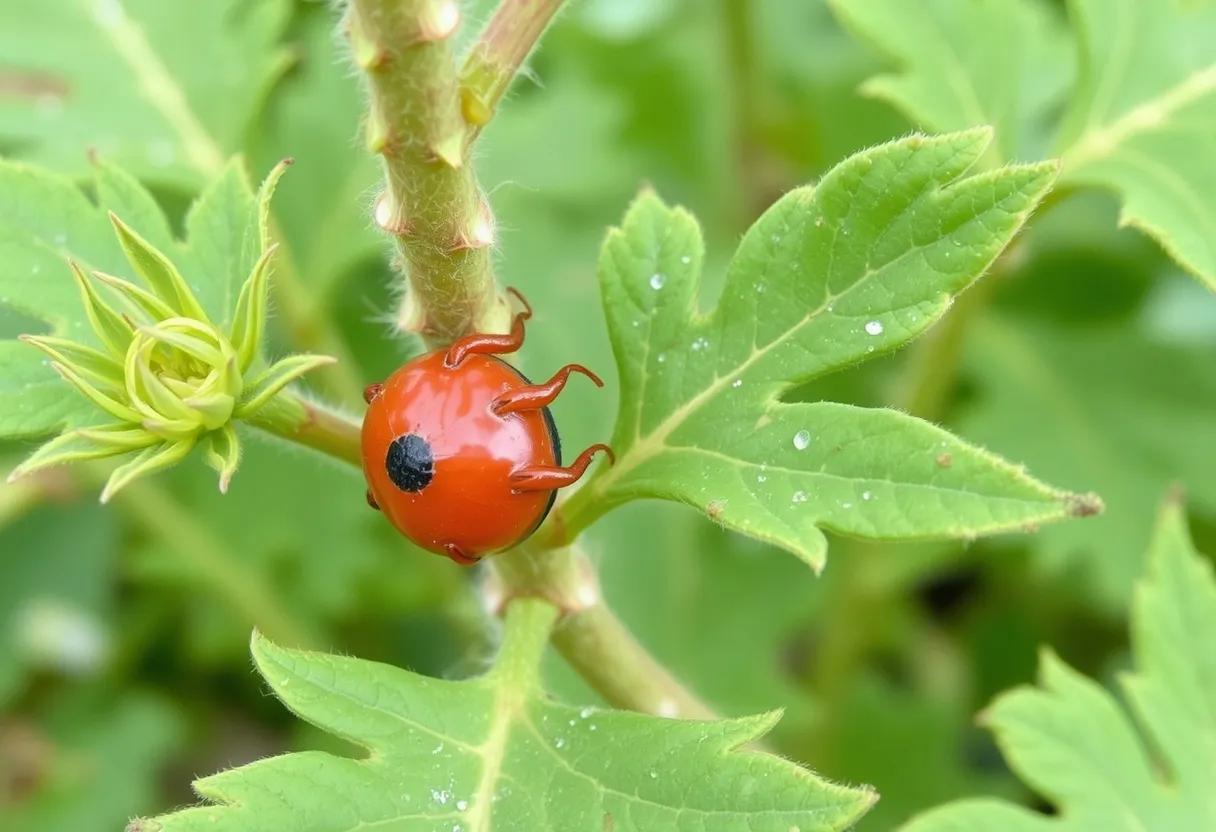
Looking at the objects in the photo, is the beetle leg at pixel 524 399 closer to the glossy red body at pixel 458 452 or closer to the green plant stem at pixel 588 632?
the glossy red body at pixel 458 452

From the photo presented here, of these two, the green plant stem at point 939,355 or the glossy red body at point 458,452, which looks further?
the green plant stem at point 939,355

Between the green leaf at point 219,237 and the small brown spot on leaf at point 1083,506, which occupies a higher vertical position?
the green leaf at point 219,237

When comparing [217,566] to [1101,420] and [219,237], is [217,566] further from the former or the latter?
[1101,420]

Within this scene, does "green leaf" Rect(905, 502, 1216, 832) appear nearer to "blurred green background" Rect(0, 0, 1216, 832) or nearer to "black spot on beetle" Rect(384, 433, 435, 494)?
"blurred green background" Rect(0, 0, 1216, 832)

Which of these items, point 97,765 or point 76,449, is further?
point 97,765

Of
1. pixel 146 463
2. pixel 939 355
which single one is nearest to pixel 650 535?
pixel 939 355

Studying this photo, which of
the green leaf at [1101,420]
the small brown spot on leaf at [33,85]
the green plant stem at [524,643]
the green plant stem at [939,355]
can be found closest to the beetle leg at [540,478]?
the green plant stem at [524,643]
